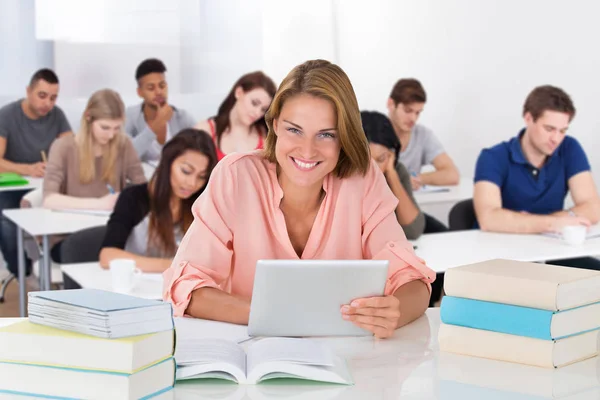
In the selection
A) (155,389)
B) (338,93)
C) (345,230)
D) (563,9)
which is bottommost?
(155,389)

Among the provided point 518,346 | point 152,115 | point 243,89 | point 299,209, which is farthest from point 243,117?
point 518,346

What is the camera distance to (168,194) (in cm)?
373

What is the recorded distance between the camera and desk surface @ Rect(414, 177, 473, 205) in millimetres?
5320

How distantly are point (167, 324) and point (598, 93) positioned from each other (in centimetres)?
424

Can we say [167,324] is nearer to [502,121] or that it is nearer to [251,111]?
[251,111]

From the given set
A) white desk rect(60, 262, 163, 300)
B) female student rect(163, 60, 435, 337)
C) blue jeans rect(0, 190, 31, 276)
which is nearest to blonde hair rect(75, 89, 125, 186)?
blue jeans rect(0, 190, 31, 276)

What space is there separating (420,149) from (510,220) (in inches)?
82.7

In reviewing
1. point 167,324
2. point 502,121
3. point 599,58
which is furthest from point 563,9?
point 167,324

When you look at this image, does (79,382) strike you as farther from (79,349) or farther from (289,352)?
(289,352)

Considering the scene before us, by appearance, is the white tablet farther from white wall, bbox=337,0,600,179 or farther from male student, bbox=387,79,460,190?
male student, bbox=387,79,460,190

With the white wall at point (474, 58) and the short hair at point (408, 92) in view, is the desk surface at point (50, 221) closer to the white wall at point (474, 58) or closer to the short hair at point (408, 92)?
the short hair at point (408, 92)

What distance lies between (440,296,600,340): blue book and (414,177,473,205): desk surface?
3.56 m

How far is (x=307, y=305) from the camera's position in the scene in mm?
1804

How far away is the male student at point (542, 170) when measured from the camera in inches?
165
